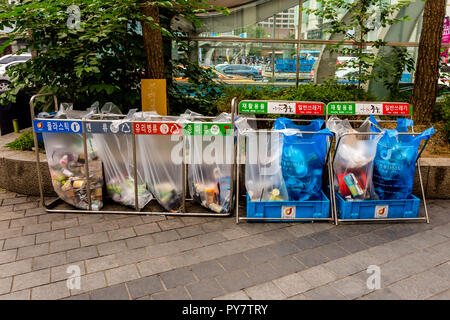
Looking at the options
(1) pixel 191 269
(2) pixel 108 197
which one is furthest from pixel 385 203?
(2) pixel 108 197

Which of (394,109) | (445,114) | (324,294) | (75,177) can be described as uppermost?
(394,109)

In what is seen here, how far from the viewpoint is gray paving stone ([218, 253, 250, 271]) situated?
3.35m

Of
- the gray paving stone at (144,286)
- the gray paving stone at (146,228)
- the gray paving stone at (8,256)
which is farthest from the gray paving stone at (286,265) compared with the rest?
the gray paving stone at (8,256)

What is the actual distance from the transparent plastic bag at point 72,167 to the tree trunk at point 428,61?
→ 5.43 meters

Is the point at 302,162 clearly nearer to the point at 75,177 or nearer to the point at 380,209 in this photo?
the point at 380,209

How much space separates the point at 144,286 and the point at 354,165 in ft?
8.73

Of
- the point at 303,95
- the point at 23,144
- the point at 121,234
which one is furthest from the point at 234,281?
the point at 303,95

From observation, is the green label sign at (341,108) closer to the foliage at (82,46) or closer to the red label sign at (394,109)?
the red label sign at (394,109)

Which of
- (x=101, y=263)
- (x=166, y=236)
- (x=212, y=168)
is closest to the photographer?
(x=101, y=263)

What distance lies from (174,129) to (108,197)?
1435mm

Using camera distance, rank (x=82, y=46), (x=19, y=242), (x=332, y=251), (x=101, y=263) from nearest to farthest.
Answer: (x=101, y=263), (x=332, y=251), (x=19, y=242), (x=82, y=46)

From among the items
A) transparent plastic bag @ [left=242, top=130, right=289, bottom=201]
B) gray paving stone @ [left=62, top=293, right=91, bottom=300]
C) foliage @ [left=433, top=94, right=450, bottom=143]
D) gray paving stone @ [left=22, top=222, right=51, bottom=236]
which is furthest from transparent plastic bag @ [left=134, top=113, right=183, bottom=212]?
foliage @ [left=433, top=94, right=450, bottom=143]

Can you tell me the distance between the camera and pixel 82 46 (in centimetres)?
492

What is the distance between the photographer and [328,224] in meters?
4.25
